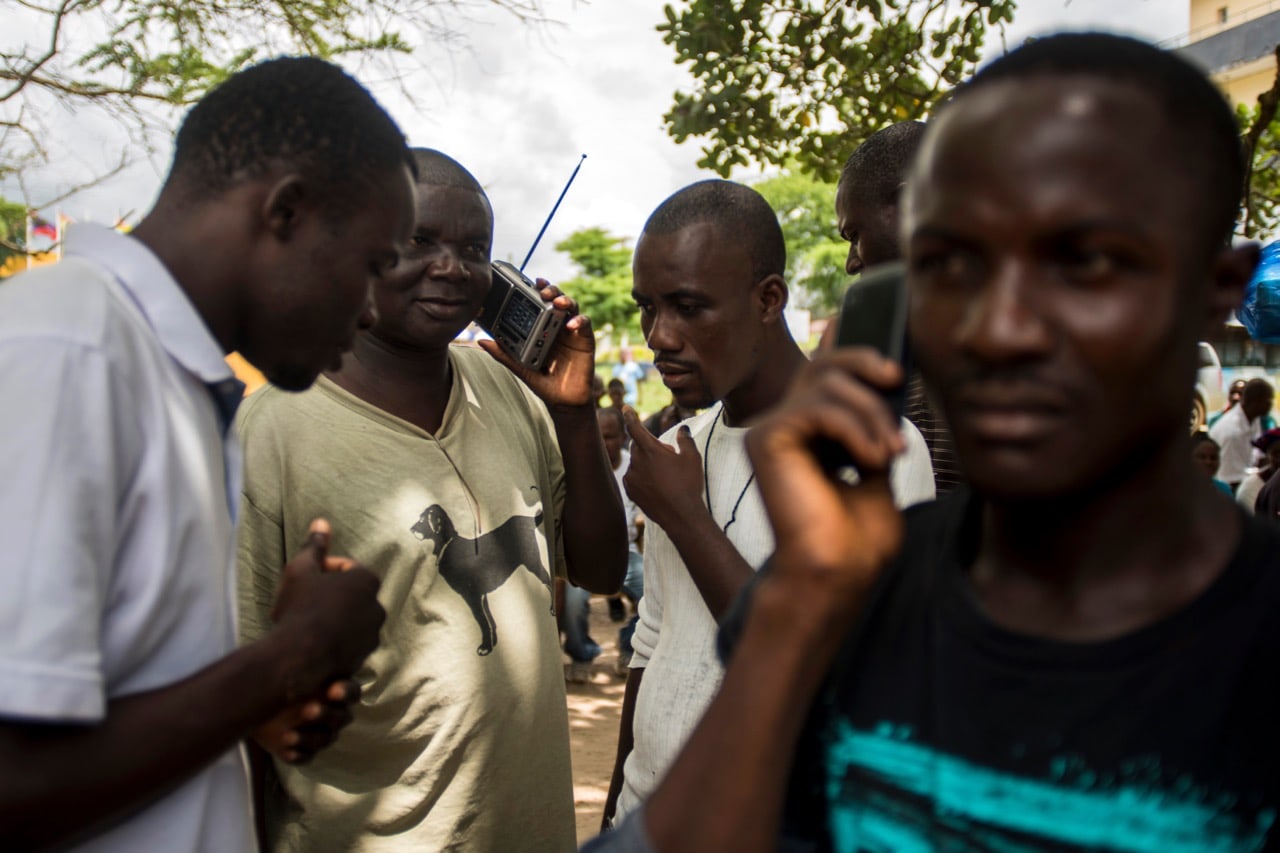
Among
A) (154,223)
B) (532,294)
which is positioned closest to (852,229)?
(532,294)

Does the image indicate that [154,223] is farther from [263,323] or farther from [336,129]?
[336,129]

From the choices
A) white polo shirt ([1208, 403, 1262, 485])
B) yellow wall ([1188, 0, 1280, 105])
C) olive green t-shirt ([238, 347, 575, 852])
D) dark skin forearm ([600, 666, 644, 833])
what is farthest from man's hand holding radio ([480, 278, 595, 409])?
yellow wall ([1188, 0, 1280, 105])

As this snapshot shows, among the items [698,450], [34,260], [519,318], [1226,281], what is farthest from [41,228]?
[1226,281]

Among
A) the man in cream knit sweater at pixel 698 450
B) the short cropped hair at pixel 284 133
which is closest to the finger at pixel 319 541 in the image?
the short cropped hair at pixel 284 133

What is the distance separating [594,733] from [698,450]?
191 inches

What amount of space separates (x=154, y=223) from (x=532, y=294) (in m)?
1.34

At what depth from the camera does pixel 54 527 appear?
3.72 feet

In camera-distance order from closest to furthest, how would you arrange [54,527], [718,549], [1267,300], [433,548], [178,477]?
1. [54,527]
2. [178,477]
3. [718,549]
4. [433,548]
5. [1267,300]

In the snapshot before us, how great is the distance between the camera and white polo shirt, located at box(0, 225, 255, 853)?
112 cm

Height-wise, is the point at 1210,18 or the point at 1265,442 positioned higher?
the point at 1210,18

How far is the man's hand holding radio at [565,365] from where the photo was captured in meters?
2.75

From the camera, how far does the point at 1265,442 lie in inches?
290

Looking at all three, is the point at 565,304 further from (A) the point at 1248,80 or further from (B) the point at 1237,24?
(B) the point at 1237,24

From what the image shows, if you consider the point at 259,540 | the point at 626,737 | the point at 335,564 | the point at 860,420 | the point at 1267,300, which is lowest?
the point at 626,737
